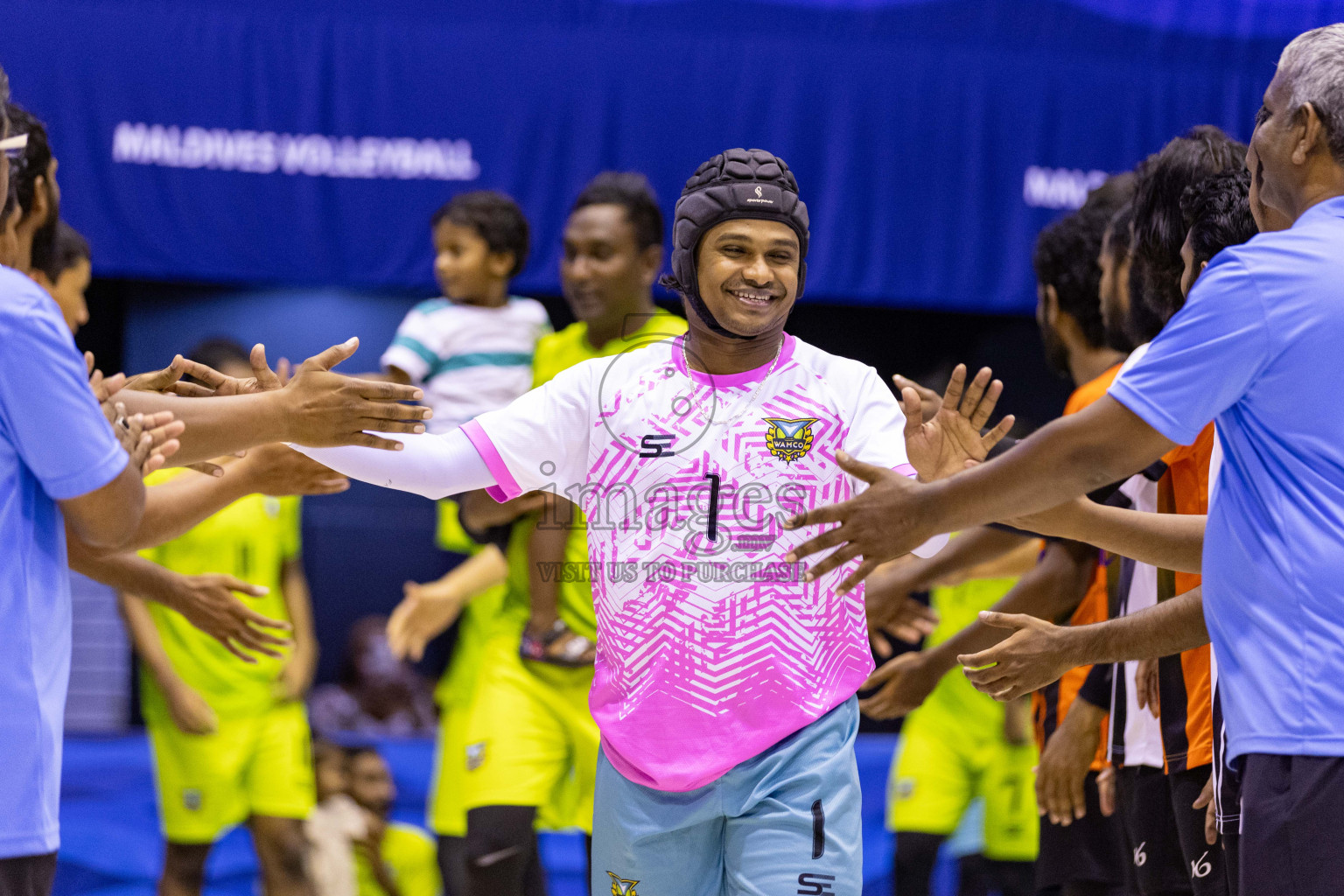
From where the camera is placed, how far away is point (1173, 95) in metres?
6.77

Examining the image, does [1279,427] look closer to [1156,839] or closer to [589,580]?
[1156,839]

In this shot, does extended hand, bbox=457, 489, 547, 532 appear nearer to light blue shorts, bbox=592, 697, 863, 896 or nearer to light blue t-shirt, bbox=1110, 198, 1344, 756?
light blue shorts, bbox=592, 697, 863, 896

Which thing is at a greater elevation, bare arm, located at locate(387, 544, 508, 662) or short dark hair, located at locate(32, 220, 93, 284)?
short dark hair, located at locate(32, 220, 93, 284)

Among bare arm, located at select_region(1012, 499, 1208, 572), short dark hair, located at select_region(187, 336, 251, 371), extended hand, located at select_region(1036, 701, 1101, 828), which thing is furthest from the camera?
short dark hair, located at select_region(187, 336, 251, 371)

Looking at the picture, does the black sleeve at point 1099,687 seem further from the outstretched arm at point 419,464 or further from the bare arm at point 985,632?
the outstretched arm at point 419,464

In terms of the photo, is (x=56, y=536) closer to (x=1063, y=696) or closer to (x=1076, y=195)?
(x=1063, y=696)

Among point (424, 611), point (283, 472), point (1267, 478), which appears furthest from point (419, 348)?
point (1267, 478)

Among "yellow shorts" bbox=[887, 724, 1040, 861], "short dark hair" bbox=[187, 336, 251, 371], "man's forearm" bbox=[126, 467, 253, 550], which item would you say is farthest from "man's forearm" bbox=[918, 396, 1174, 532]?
"short dark hair" bbox=[187, 336, 251, 371]

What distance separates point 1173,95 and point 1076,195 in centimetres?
68

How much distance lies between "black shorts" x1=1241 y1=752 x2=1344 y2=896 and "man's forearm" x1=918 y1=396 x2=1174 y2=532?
499 mm

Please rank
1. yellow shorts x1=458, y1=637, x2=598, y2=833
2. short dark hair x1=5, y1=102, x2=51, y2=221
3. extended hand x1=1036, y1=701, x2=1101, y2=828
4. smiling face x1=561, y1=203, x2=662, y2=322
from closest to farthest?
short dark hair x1=5, y1=102, x2=51, y2=221 → extended hand x1=1036, y1=701, x2=1101, y2=828 → yellow shorts x1=458, y1=637, x2=598, y2=833 → smiling face x1=561, y1=203, x2=662, y2=322

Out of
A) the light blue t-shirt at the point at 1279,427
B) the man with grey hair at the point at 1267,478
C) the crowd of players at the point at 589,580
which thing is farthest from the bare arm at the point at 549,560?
the light blue t-shirt at the point at 1279,427

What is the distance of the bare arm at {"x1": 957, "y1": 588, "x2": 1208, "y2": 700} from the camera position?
2785mm

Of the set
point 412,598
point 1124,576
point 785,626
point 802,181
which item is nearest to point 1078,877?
point 1124,576
